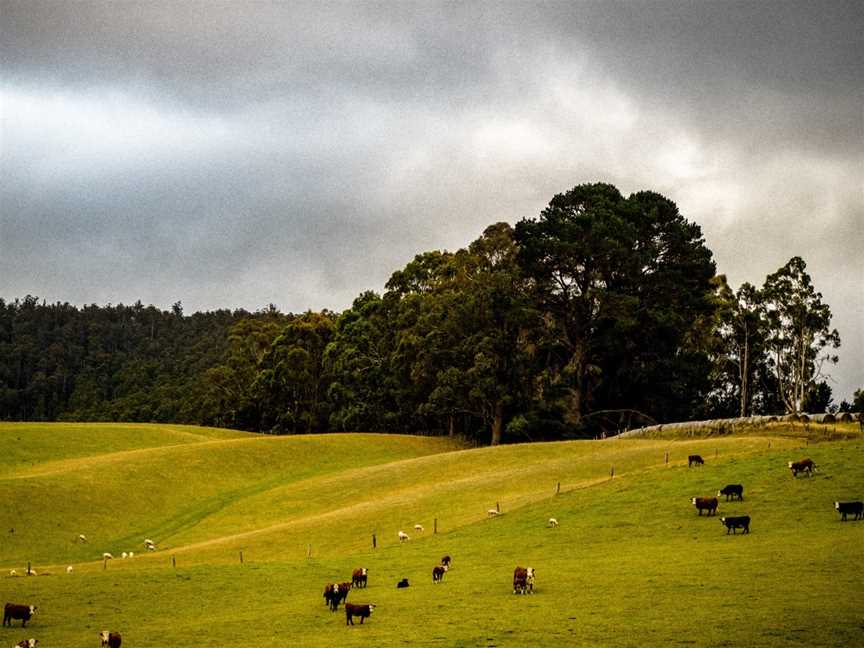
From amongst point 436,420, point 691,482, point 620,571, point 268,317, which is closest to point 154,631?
point 620,571

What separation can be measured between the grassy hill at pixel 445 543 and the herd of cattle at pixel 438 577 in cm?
61

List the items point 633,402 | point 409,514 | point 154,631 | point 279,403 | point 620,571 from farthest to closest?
point 279,403, point 633,402, point 409,514, point 620,571, point 154,631

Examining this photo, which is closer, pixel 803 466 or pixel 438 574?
pixel 438 574

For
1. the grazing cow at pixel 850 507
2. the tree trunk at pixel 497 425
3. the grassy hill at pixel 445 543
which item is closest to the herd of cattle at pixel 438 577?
the grazing cow at pixel 850 507

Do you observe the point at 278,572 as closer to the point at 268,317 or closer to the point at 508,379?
the point at 508,379

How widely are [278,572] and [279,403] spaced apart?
3955 inches

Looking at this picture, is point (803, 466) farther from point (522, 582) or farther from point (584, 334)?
point (584, 334)

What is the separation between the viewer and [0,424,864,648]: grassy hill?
28969mm

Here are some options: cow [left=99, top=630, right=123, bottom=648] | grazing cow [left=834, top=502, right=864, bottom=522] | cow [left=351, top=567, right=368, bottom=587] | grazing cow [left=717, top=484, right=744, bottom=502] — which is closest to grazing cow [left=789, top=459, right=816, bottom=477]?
grazing cow [left=717, top=484, right=744, bottom=502]

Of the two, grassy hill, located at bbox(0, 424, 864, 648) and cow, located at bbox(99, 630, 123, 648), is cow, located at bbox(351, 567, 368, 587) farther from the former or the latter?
cow, located at bbox(99, 630, 123, 648)

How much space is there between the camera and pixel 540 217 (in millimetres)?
108000

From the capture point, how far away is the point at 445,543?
159 feet

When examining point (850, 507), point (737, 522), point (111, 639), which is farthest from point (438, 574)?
point (850, 507)

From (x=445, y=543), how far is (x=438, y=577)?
33.6 feet
